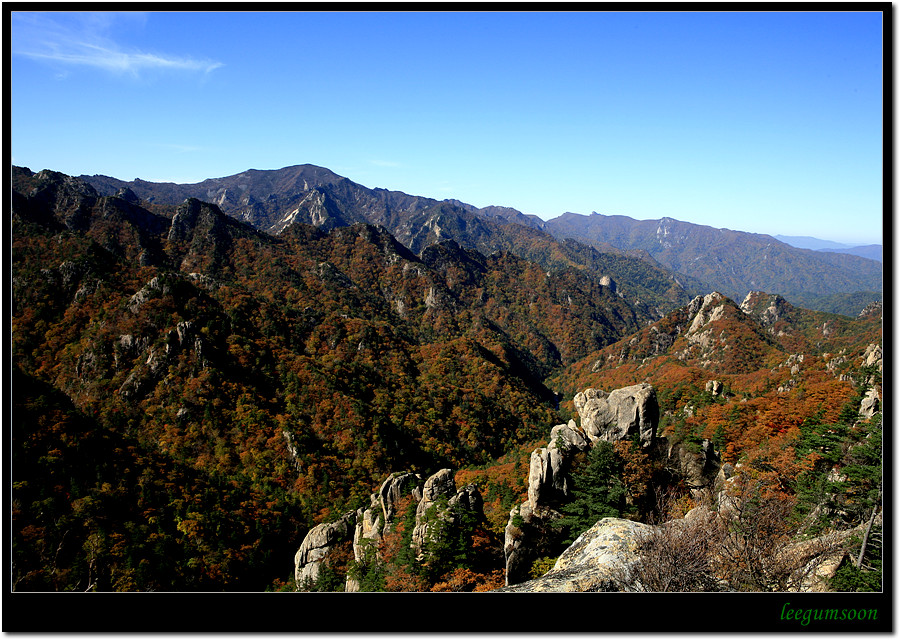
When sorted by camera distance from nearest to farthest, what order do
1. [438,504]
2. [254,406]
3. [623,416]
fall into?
[438,504] → [623,416] → [254,406]

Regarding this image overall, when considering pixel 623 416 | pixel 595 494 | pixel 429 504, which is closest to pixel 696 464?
pixel 623 416

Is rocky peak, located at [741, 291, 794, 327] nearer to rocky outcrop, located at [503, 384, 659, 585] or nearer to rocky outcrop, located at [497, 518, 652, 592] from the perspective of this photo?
rocky outcrop, located at [503, 384, 659, 585]

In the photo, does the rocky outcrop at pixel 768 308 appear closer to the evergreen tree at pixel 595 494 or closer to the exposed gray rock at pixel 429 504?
the evergreen tree at pixel 595 494

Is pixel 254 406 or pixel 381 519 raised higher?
pixel 254 406

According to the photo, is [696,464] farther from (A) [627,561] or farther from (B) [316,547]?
(B) [316,547]

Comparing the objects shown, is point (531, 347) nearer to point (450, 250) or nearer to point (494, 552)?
point (450, 250)

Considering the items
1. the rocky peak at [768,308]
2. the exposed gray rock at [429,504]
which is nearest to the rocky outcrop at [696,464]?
the exposed gray rock at [429,504]

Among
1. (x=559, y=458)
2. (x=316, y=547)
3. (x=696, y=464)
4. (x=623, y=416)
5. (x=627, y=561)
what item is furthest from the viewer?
(x=316, y=547)

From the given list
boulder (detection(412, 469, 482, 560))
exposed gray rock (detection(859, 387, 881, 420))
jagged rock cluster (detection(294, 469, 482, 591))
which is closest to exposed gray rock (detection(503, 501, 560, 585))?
boulder (detection(412, 469, 482, 560))

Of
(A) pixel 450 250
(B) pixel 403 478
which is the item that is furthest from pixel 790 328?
(B) pixel 403 478
